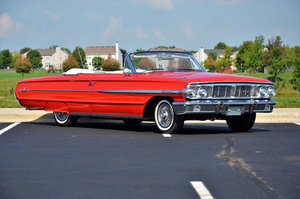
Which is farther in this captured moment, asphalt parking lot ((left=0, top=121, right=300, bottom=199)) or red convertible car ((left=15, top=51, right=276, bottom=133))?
red convertible car ((left=15, top=51, right=276, bottom=133))

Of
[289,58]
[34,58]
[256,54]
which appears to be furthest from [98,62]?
[289,58]

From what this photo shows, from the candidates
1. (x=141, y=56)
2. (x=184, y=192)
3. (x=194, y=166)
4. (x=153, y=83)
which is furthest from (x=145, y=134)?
(x=184, y=192)

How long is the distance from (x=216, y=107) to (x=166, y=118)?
105 centimetres

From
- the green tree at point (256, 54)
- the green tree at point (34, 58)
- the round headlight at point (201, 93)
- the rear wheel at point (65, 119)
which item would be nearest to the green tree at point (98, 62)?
the green tree at point (34, 58)

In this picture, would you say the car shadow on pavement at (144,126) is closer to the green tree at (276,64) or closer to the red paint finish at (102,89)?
the red paint finish at (102,89)

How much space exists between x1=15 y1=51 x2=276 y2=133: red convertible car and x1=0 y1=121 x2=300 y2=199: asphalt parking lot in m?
0.46

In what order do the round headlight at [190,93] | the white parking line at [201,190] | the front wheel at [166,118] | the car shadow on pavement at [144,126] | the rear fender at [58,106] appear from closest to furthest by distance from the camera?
Result: the white parking line at [201,190], the round headlight at [190,93], the front wheel at [166,118], the car shadow on pavement at [144,126], the rear fender at [58,106]

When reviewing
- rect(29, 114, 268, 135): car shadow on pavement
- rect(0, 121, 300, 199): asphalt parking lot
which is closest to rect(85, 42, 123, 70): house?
rect(29, 114, 268, 135): car shadow on pavement

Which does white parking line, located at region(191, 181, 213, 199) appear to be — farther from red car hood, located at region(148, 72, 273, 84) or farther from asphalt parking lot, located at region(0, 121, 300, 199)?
red car hood, located at region(148, 72, 273, 84)

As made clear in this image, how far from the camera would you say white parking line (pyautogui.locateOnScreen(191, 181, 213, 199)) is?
190 inches

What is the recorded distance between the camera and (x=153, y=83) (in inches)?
380

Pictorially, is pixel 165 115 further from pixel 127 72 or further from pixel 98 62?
pixel 98 62

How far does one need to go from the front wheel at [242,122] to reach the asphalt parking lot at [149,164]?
0.39 meters

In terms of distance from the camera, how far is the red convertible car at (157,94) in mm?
9266
